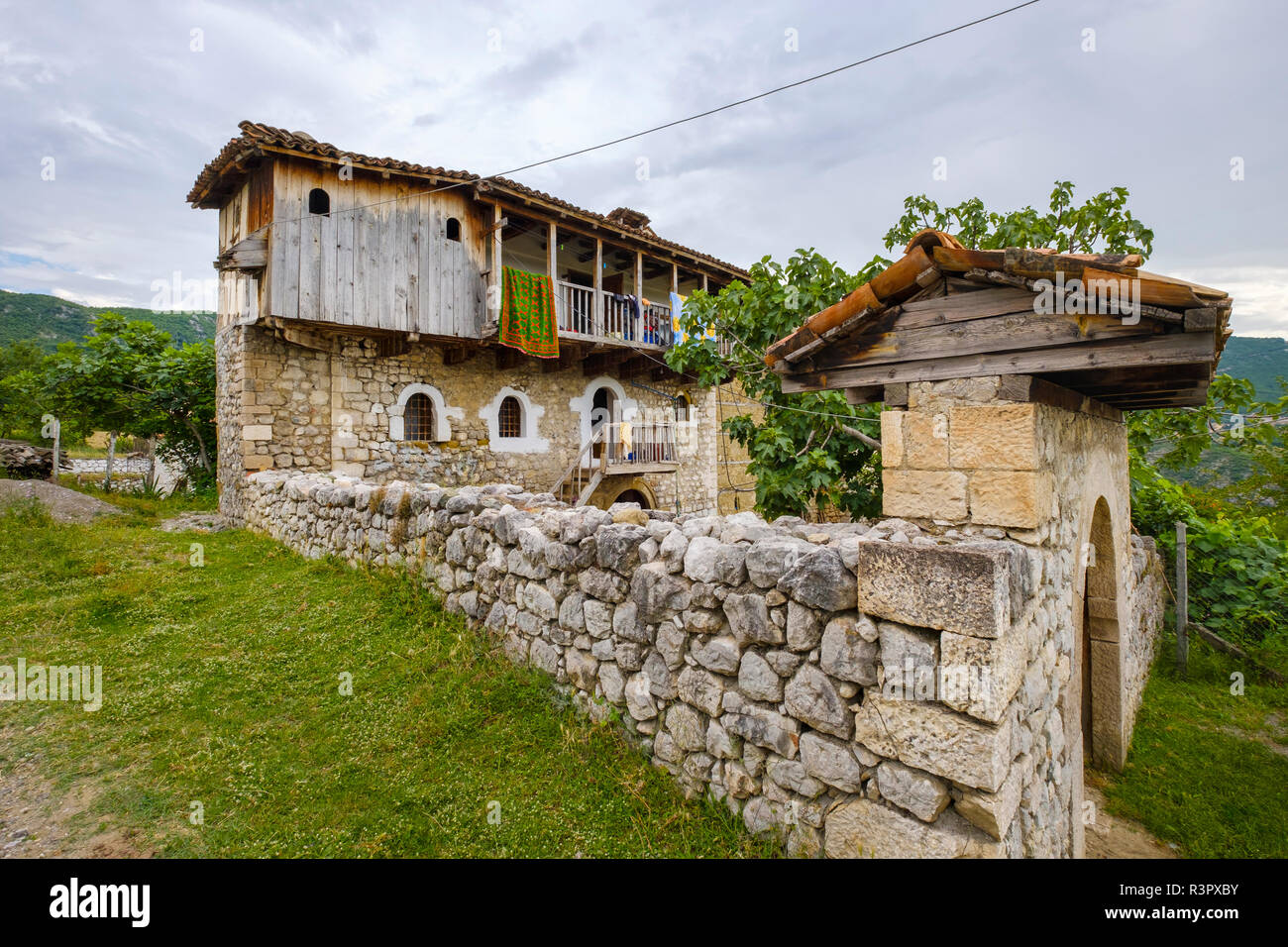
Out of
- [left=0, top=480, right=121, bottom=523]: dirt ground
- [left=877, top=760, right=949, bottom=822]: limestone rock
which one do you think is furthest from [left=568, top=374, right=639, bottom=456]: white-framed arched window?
[left=877, top=760, right=949, bottom=822]: limestone rock

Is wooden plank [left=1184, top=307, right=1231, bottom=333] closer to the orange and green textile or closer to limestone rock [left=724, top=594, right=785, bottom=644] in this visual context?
limestone rock [left=724, top=594, right=785, bottom=644]

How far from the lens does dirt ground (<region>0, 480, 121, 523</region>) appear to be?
8.92 m

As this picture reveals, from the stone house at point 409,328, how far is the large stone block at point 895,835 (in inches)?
273

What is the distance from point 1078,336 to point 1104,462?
7.24 feet

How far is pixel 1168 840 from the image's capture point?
3.88 metres

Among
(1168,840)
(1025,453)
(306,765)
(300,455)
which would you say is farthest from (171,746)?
(300,455)

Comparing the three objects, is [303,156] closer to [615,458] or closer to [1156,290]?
[615,458]

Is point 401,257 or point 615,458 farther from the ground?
point 401,257

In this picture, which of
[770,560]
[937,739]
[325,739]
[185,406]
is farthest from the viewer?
[185,406]

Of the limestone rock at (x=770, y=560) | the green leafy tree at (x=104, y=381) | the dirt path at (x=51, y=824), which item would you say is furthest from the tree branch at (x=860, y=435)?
the green leafy tree at (x=104, y=381)

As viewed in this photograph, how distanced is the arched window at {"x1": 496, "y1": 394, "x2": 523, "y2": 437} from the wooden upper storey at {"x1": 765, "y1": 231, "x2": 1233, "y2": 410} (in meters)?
9.14

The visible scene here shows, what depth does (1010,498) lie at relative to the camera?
286 cm

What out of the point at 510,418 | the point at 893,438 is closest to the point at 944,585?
the point at 893,438

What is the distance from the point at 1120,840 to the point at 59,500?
14300 millimetres
